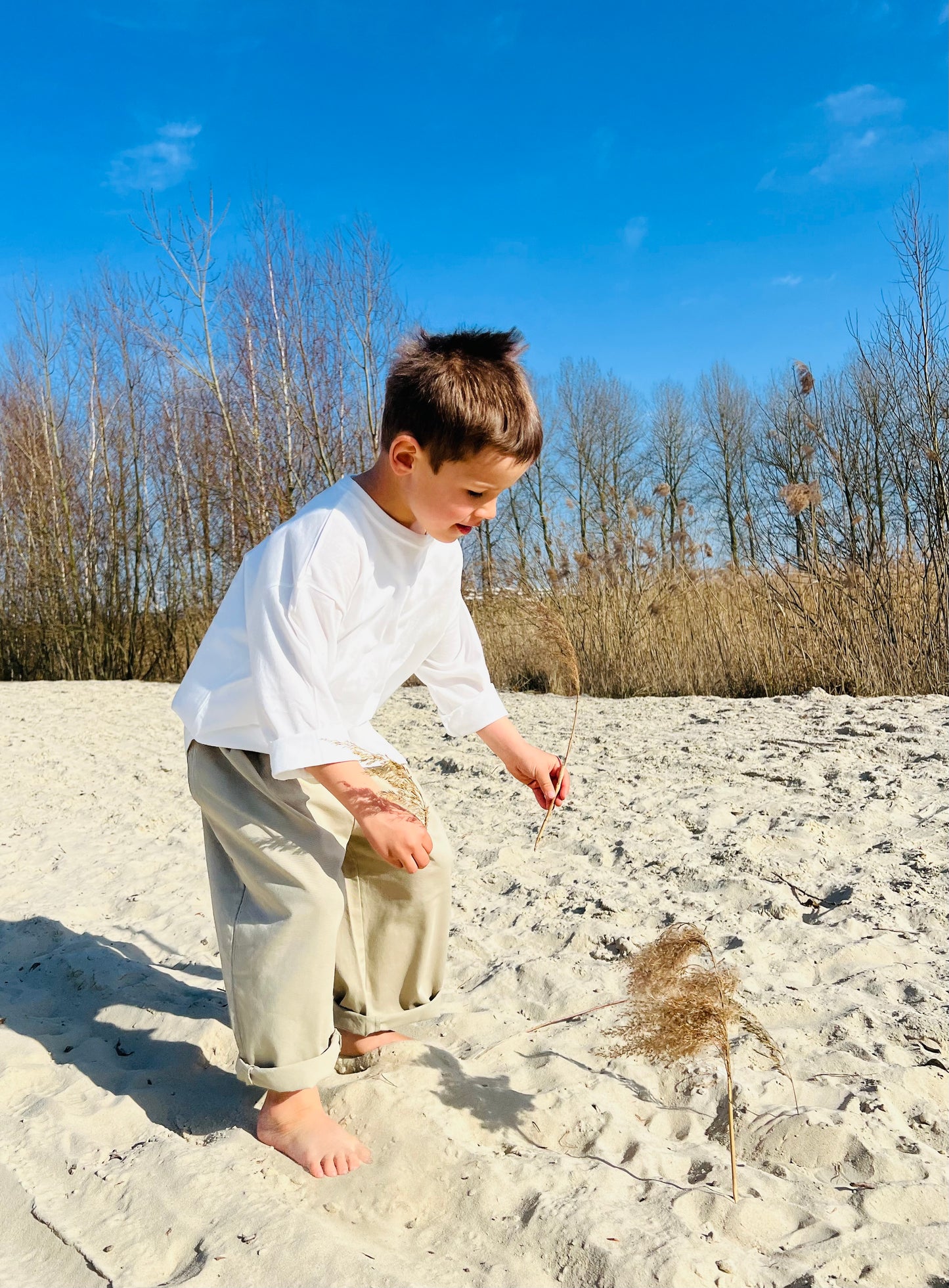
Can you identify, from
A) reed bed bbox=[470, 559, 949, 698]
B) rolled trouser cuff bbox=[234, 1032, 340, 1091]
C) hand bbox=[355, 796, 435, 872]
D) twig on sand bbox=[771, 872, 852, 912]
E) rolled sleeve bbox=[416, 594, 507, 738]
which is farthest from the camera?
reed bed bbox=[470, 559, 949, 698]

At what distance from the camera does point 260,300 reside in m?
11.8

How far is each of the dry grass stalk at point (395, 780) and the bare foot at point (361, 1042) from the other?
0.61 meters

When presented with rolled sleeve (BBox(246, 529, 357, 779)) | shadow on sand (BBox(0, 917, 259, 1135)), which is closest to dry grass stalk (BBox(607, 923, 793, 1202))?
rolled sleeve (BBox(246, 529, 357, 779))

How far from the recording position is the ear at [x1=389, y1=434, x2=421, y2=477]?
1.77 metres

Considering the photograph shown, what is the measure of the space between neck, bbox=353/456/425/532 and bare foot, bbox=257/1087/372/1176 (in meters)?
1.13

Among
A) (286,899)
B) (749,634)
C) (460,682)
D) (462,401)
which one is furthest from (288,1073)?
(749,634)

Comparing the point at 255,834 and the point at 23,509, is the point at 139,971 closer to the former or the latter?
the point at 255,834

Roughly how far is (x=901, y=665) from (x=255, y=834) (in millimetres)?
6181

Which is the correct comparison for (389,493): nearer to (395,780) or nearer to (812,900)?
(395,780)

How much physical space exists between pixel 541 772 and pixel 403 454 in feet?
2.57

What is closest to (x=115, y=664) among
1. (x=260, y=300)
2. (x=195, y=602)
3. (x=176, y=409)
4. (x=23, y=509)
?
(x=195, y=602)

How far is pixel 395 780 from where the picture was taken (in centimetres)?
178

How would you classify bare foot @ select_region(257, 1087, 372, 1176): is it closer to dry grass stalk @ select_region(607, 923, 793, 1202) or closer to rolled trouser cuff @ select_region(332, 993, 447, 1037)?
rolled trouser cuff @ select_region(332, 993, 447, 1037)

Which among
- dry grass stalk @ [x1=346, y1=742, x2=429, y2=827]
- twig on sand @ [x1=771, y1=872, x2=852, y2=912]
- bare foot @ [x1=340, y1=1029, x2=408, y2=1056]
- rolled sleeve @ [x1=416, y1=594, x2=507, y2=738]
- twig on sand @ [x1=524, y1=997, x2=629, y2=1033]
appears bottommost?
twig on sand @ [x1=524, y1=997, x2=629, y2=1033]
